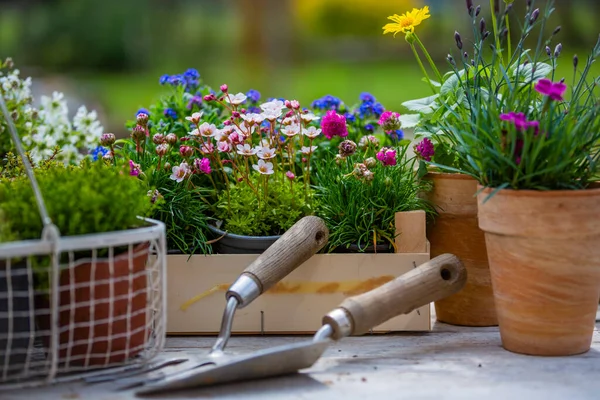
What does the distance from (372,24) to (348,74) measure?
712 mm

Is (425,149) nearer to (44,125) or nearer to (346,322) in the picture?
(346,322)

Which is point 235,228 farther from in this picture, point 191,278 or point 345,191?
point 345,191

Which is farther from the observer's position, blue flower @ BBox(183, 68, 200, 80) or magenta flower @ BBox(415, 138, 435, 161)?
blue flower @ BBox(183, 68, 200, 80)

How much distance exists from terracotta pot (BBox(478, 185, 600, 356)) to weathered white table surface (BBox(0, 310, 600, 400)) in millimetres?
42

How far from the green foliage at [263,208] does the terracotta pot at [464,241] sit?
283 millimetres

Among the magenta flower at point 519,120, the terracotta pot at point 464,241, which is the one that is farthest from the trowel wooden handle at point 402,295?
the magenta flower at point 519,120

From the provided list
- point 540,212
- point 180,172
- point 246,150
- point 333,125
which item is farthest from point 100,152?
point 540,212

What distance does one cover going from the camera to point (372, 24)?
8039 mm

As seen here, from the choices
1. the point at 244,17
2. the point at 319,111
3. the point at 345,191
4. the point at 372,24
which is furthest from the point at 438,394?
the point at 244,17

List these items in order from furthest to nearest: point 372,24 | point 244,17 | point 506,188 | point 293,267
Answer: point 244,17 → point 372,24 → point 293,267 → point 506,188

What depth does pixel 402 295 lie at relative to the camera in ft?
4.63

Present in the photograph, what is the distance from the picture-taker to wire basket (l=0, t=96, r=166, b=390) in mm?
1191

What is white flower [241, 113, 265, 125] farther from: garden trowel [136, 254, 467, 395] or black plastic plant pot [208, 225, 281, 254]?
garden trowel [136, 254, 467, 395]

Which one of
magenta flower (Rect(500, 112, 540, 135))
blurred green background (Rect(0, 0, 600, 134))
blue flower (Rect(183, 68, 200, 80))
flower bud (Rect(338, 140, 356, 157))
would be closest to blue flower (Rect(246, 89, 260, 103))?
blue flower (Rect(183, 68, 200, 80))
